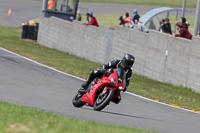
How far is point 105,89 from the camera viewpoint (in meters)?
10.5

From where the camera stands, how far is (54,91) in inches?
556

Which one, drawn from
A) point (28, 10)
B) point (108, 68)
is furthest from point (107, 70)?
point (28, 10)

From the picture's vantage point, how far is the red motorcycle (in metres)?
10.4

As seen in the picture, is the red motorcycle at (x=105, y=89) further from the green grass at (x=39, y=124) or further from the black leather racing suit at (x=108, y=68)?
the green grass at (x=39, y=124)

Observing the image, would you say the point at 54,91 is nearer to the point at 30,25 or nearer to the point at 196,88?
the point at 196,88

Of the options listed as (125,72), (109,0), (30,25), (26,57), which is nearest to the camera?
(125,72)

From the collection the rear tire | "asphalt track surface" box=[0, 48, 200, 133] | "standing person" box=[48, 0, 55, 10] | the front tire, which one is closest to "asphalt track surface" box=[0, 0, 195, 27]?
"standing person" box=[48, 0, 55, 10]

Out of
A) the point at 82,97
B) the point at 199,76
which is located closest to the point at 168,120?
the point at 82,97

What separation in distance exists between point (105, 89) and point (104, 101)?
0.92 ft

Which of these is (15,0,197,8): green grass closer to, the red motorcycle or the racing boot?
the racing boot

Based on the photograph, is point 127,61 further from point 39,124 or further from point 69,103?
point 39,124

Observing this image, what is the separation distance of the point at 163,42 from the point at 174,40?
2.49ft

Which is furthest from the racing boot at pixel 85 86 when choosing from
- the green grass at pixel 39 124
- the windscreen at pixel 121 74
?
the green grass at pixel 39 124

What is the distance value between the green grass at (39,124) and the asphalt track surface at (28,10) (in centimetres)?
3124
